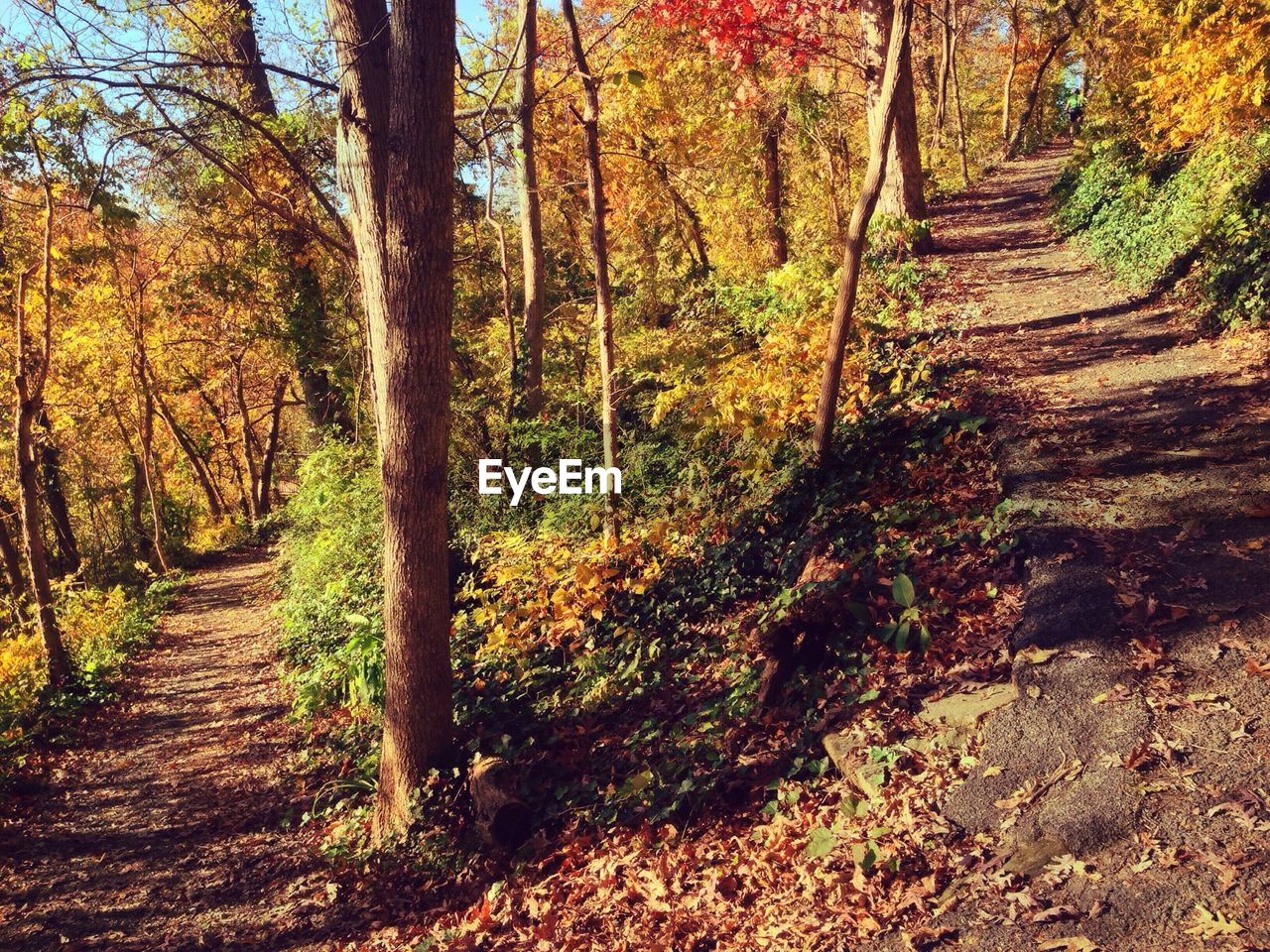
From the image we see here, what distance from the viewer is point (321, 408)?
17.3m

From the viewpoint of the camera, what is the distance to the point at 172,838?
295 inches

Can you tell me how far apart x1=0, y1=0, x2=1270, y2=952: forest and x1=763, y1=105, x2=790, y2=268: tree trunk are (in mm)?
107

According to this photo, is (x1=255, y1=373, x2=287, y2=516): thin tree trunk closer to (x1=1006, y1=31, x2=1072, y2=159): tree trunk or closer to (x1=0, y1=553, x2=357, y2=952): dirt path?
(x1=0, y1=553, x2=357, y2=952): dirt path

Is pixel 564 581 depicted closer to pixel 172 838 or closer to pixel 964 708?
pixel 172 838

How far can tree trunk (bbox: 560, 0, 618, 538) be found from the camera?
25.0 feet

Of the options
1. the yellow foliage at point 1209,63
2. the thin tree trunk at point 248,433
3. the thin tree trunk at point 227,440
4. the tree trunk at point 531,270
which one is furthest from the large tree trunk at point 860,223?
the thin tree trunk at point 227,440

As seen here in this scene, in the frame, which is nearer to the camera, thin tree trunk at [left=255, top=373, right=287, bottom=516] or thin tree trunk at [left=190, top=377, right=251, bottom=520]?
thin tree trunk at [left=255, top=373, right=287, bottom=516]

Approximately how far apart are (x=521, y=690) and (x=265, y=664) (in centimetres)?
675

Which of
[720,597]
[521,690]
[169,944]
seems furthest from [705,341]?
[169,944]

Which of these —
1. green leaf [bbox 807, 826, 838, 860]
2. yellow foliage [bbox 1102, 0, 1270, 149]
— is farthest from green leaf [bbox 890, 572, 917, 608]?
yellow foliage [bbox 1102, 0, 1270, 149]

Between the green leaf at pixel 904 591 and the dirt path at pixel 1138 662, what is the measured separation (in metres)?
0.69

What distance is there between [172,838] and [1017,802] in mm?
7456

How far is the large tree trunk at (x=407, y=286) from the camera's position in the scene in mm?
4980

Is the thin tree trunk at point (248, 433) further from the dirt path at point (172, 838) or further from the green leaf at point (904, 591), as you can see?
the green leaf at point (904, 591)
